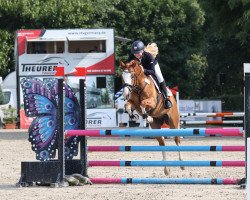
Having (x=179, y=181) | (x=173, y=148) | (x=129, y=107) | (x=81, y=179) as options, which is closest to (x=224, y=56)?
(x=129, y=107)

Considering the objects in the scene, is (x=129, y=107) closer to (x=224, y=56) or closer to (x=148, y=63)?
(x=148, y=63)

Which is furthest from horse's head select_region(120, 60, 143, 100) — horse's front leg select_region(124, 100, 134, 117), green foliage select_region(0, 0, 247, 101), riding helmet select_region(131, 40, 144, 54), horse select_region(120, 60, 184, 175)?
green foliage select_region(0, 0, 247, 101)

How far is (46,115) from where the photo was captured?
1391 centimetres

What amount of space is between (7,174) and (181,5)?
4346 cm

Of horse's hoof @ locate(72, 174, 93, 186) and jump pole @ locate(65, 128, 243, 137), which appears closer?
jump pole @ locate(65, 128, 243, 137)

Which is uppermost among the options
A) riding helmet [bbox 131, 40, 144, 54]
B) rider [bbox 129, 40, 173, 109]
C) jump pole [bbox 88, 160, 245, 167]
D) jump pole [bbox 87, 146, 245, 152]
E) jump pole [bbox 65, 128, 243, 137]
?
riding helmet [bbox 131, 40, 144, 54]

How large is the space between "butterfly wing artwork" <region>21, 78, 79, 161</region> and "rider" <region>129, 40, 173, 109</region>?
1.34 meters

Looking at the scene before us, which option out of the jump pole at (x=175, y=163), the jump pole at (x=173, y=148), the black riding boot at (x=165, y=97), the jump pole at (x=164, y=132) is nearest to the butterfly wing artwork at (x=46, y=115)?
the jump pole at (x=164, y=132)

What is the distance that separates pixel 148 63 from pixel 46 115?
7.48ft

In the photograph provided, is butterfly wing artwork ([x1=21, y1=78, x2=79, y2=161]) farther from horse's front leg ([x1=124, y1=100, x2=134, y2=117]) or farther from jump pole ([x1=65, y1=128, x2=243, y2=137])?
horse's front leg ([x1=124, y1=100, x2=134, y2=117])

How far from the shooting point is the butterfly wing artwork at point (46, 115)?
45.3ft

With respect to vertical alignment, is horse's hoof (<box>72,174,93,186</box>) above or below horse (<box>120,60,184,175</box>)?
below

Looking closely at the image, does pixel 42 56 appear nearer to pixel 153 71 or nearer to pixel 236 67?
pixel 236 67

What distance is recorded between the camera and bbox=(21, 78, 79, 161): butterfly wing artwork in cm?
1380
